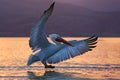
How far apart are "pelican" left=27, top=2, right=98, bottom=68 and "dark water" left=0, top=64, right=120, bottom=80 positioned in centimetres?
42

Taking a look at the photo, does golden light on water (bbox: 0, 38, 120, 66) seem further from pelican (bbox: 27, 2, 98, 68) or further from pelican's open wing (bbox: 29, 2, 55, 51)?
pelican's open wing (bbox: 29, 2, 55, 51)

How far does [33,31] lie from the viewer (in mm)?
19406

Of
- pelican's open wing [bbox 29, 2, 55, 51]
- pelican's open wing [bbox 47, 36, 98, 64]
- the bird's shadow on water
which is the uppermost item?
pelican's open wing [bbox 29, 2, 55, 51]

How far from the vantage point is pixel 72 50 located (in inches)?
797

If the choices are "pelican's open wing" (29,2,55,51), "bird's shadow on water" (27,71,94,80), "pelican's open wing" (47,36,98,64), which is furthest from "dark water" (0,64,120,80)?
"pelican's open wing" (29,2,55,51)

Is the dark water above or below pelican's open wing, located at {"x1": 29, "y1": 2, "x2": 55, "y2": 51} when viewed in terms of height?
below

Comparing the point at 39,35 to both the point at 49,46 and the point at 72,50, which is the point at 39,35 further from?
the point at 72,50

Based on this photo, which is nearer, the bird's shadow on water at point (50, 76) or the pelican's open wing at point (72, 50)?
the bird's shadow on water at point (50, 76)

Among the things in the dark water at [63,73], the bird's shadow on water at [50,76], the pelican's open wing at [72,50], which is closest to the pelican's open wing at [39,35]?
the pelican's open wing at [72,50]

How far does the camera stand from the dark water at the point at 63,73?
17553 mm

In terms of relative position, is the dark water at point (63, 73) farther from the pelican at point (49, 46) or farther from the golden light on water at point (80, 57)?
the golden light on water at point (80, 57)

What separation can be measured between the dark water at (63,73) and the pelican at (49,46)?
0.42 meters

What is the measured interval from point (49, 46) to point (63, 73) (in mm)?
1692

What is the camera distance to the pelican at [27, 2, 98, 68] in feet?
63.8
